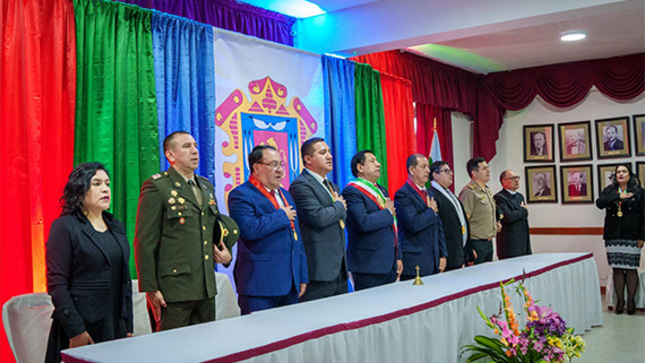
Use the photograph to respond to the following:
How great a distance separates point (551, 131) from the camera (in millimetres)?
8281

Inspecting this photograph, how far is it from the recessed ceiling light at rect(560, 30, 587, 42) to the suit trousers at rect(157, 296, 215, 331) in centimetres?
519

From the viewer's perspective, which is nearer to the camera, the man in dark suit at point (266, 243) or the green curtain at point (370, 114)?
the man in dark suit at point (266, 243)

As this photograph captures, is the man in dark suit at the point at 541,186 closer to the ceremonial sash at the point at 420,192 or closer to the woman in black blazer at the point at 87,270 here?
the ceremonial sash at the point at 420,192

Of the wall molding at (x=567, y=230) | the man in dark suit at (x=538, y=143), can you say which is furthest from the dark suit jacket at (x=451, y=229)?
the man in dark suit at (x=538, y=143)

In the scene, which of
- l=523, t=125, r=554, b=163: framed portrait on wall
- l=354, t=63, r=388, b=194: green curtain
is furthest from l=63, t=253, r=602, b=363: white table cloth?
l=523, t=125, r=554, b=163: framed portrait on wall

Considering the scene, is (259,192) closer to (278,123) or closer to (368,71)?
(278,123)

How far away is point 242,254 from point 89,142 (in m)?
1.21

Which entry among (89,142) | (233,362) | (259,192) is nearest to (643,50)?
(259,192)

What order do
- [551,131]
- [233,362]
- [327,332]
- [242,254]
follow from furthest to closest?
[551,131] → [242,254] → [327,332] → [233,362]

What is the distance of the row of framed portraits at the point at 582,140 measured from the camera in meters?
7.73

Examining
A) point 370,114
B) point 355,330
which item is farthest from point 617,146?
point 355,330

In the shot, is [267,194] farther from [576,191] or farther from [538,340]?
[576,191]

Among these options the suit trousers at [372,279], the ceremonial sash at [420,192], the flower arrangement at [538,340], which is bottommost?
the flower arrangement at [538,340]

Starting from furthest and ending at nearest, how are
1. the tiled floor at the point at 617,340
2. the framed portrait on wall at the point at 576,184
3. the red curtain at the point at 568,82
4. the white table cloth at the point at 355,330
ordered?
1. the framed portrait on wall at the point at 576,184
2. the red curtain at the point at 568,82
3. the tiled floor at the point at 617,340
4. the white table cloth at the point at 355,330
